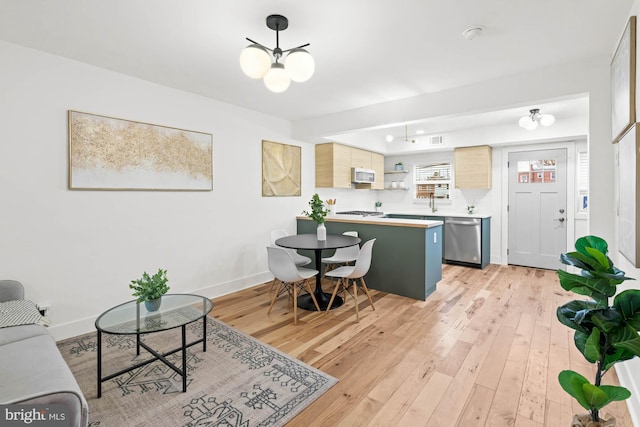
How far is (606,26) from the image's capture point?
2268 millimetres

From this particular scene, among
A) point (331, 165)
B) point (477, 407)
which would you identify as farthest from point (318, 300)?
point (331, 165)

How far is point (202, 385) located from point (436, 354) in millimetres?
1845

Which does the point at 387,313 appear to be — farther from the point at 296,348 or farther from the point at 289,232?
the point at 289,232

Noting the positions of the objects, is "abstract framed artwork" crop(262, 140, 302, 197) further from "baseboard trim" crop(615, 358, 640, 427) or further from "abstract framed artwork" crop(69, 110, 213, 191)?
"baseboard trim" crop(615, 358, 640, 427)

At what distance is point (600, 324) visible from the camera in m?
1.12

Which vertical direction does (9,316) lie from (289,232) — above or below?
below

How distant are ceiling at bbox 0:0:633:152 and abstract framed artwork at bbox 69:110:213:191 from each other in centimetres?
Result: 56

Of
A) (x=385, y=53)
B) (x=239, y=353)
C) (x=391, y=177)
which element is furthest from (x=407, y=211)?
(x=239, y=353)

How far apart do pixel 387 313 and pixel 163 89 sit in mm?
3581

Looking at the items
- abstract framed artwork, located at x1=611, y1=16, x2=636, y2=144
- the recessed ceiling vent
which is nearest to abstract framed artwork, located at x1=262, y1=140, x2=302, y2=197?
the recessed ceiling vent

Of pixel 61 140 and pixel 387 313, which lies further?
pixel 387 313

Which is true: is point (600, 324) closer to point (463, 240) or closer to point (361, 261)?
point (361, 261)

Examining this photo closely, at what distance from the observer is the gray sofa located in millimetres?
1335

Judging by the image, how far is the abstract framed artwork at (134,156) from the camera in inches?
115
